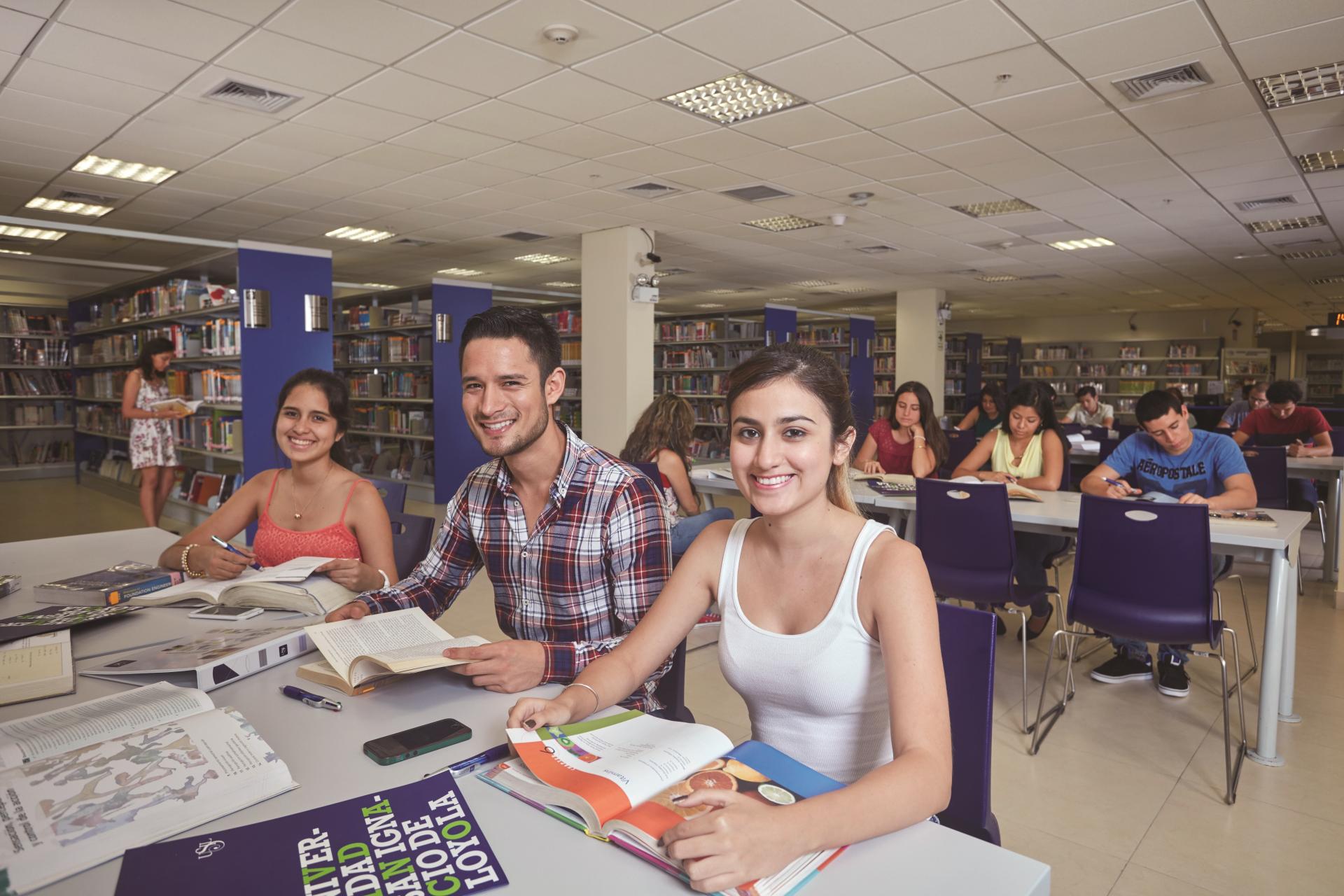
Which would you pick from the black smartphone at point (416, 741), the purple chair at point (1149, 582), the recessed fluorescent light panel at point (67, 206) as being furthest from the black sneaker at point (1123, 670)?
the recessed fluorescent light panel at point (67, 206)

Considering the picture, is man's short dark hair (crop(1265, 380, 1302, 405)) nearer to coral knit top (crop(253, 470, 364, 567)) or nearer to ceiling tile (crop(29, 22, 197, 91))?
coral knit top (crop(253, 470, 364, 567))

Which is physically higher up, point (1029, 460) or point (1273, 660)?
point (1029, 460)

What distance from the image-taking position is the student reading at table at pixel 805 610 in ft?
3.57

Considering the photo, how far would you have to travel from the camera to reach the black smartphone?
1.04 metres

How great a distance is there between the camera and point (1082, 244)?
8.05 metres

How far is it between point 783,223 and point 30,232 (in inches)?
283

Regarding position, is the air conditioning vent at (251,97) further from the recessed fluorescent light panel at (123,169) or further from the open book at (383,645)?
the open book at (383,645)

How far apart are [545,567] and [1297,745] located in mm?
2856

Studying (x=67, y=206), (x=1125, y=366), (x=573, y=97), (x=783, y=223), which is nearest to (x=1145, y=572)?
(x=573, y=97)

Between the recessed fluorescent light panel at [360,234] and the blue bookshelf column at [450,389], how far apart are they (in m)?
0.68

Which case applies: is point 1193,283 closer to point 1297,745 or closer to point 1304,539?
point 1304,539

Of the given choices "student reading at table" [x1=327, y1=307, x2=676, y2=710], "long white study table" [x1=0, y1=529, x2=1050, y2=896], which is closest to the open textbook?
"long white study table" [x1=0, y1=529, x2=1050, y2=896]

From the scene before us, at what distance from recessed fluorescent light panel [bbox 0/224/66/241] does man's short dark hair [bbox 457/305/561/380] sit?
313 inches

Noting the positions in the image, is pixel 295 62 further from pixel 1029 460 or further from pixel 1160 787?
pixel 1160 787
